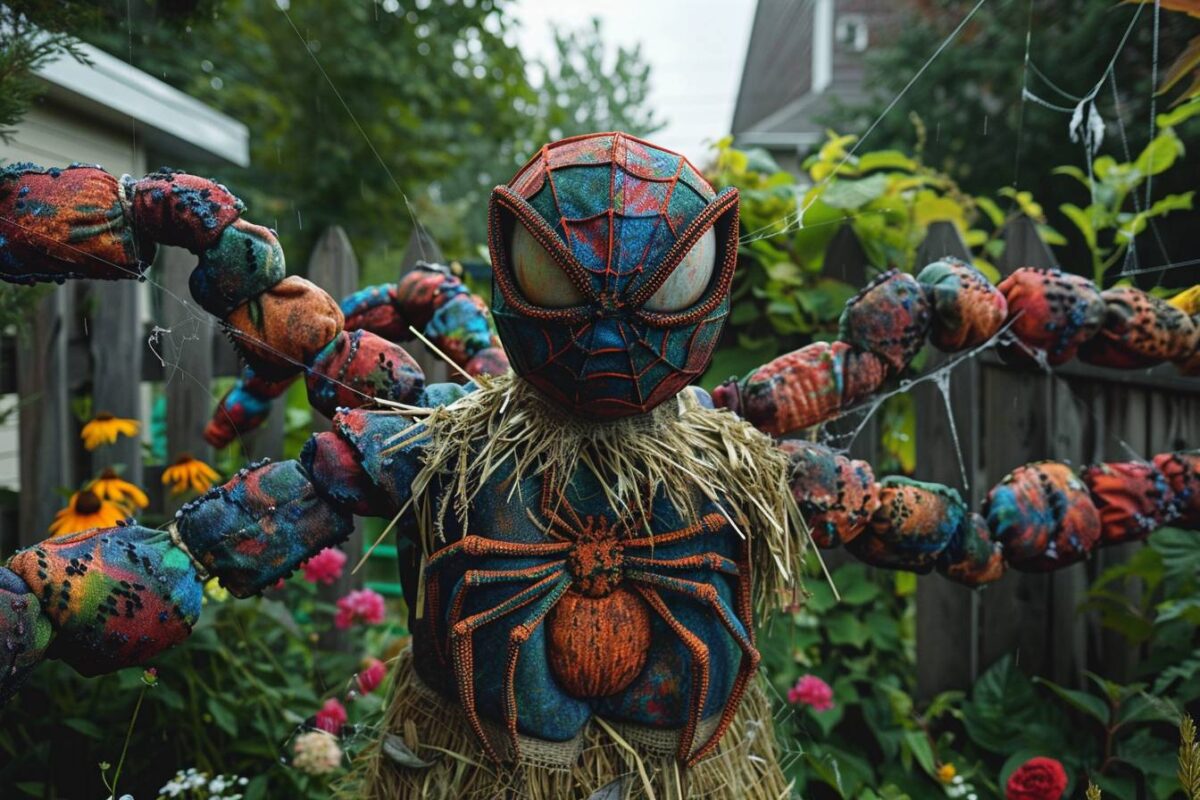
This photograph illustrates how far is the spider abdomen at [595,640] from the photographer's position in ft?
3.95

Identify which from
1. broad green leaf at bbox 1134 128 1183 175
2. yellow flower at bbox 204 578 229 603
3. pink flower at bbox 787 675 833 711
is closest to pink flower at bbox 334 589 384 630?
yellow flower at bbox 204 578 229 603

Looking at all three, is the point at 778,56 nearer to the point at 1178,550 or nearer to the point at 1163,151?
the point at 1163,151

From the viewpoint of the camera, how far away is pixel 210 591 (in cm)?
201

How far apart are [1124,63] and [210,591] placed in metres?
4.31

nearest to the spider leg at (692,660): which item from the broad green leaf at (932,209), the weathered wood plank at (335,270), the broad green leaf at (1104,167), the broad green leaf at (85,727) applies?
the broad green leaf at (85,727)

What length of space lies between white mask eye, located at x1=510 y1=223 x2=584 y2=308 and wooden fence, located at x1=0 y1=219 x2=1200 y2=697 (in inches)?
51.9

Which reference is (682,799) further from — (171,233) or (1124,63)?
(1124,63)

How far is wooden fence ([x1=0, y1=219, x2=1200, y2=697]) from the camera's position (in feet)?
7.38

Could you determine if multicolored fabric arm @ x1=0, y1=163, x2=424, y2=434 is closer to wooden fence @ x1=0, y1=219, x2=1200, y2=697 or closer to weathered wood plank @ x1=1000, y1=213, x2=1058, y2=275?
wooden fence @ x1=0, y1=219, x2=1200, y2=697

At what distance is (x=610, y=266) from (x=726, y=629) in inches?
20.3

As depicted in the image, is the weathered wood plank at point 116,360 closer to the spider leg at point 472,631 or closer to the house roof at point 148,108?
the house roof at point 148,108

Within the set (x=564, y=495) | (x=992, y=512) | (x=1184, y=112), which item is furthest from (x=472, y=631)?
(x=1184, y=112)

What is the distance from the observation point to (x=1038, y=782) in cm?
169

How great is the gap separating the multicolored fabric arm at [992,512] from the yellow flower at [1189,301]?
0.79ft
